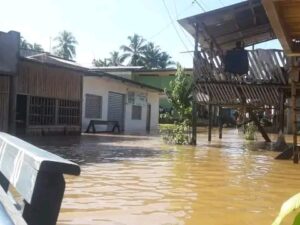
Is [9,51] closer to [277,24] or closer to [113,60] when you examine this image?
[277,24]

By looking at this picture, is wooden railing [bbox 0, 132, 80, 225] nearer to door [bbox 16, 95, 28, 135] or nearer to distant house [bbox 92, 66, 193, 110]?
door [bbox 16, 95, 28, 135]

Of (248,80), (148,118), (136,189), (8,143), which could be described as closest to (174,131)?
(248,80)

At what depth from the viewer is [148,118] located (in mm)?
37938

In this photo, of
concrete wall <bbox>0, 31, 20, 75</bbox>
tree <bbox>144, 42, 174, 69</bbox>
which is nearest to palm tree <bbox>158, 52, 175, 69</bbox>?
tree <bbox>144, 42, 174, 69</bbox>

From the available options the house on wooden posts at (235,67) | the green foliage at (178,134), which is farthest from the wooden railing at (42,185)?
the green foliage at (178,134)

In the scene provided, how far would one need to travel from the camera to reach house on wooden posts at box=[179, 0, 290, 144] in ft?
54.4

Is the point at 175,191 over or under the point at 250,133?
under

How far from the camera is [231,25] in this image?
18.5 m

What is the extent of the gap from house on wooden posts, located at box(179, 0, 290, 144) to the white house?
828cm

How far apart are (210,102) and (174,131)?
1.74m

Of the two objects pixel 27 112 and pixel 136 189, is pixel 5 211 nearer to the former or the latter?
pixel 136 189

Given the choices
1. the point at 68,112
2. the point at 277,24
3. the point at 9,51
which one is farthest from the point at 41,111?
the point at 277,24

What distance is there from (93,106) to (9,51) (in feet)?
37.1

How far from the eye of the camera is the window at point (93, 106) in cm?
2758
